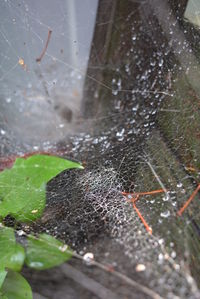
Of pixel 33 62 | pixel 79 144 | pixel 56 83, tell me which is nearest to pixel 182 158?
pixel 79 144

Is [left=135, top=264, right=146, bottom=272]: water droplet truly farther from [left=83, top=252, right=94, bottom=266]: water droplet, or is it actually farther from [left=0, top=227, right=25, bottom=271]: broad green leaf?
[left=0, top=227, right=25, bottom=271]: broad green leaf

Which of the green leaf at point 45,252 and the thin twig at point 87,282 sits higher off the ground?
the green leaf at point 45,252

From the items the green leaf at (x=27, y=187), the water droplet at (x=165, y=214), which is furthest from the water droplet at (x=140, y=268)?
the green leaf at (x=27, y=187)

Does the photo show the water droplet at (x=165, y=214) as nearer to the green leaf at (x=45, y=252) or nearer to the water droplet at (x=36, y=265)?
the green leaf at (x=45, y=252)

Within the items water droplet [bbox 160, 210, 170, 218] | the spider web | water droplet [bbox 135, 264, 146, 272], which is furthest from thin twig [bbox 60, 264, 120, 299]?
water droplet [bbox 160, 210, 170, 218]

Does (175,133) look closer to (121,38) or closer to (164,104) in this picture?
(164,104)
